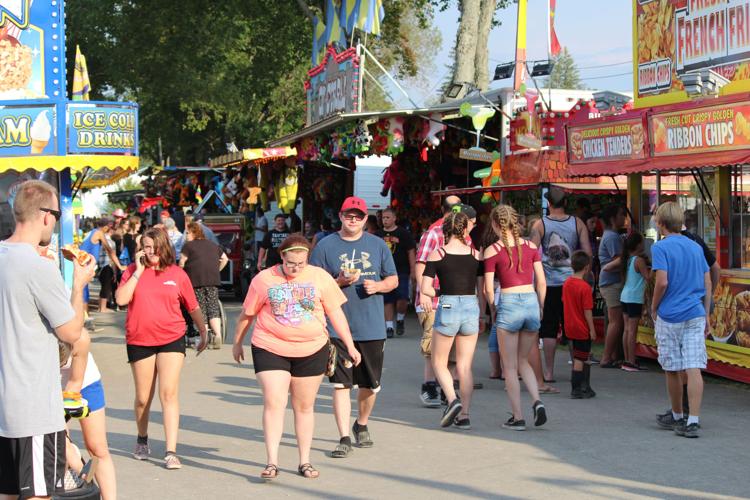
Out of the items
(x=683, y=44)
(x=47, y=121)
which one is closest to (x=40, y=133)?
(x=47, y=121)

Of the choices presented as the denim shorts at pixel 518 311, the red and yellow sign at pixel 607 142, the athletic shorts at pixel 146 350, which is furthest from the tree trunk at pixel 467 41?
the athletic shorts at pixel 146 350

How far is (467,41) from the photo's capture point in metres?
24.8

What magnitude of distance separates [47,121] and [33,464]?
10.2 metres

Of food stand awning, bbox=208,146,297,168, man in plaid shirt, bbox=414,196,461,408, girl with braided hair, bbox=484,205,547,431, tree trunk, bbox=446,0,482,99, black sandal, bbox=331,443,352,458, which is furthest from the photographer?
tree trunk, bbox=446,0,482,99

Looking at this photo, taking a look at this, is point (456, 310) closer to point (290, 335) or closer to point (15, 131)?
point (290, 335)

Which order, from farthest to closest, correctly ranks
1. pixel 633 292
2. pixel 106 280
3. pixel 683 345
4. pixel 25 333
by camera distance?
pixel 106 280, pixel 633 292, pixel 683 345, pixel 25 333

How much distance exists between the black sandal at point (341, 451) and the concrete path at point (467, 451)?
0.17 ft

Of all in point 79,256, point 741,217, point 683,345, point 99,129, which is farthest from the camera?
point 99,129

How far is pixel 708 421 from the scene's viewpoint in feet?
30.5

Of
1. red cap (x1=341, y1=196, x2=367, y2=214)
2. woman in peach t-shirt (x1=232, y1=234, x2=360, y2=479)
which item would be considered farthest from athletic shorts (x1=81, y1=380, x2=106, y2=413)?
red cap (x1=341, y1=196, x2=367, y2=214)

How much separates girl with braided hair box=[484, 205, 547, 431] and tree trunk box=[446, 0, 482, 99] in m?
15.9

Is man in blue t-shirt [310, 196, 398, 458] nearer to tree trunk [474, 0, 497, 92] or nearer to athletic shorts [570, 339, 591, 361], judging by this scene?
athletic shorts [570, 339, 591, 361]

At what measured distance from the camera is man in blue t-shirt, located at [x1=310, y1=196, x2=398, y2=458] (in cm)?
815

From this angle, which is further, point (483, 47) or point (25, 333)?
point (483, 47)
